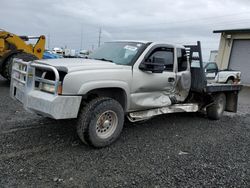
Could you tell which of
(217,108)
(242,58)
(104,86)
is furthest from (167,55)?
(242,58)

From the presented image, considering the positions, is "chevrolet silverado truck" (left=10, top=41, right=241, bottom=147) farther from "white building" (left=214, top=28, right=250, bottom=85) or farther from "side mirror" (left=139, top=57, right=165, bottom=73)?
"white building" (left=214, top=28, right=250, bottom=85)

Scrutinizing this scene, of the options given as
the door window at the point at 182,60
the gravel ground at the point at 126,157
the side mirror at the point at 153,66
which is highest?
the door window at the point at 182,60

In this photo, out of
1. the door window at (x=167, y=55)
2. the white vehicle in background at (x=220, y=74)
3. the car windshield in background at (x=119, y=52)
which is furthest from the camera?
the white vehicle in background at (x=220, y=74)

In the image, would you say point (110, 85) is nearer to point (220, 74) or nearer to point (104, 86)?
point (104, 86)

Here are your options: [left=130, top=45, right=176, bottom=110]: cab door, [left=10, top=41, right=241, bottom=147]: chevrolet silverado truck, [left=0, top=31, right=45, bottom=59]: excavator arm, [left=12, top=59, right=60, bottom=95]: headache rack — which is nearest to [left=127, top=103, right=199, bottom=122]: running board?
[left=10, top=41, right=241, bottom=147]: chevrolet silverado truck

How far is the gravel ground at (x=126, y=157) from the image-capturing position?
3.17 m

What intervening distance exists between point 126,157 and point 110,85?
1207mm

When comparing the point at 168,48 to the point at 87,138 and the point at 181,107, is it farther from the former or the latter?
the point at 87,138

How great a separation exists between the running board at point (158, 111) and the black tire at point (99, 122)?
0.52 metres

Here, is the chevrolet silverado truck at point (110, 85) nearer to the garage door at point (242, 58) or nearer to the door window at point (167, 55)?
the door window at point (167, 55)

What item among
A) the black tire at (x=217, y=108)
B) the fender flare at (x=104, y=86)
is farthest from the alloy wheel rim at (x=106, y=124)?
the black tire at (x=217, y=108)

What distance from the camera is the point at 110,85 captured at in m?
4.00

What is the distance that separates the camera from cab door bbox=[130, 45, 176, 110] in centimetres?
453

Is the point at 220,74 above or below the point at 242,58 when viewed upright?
below
